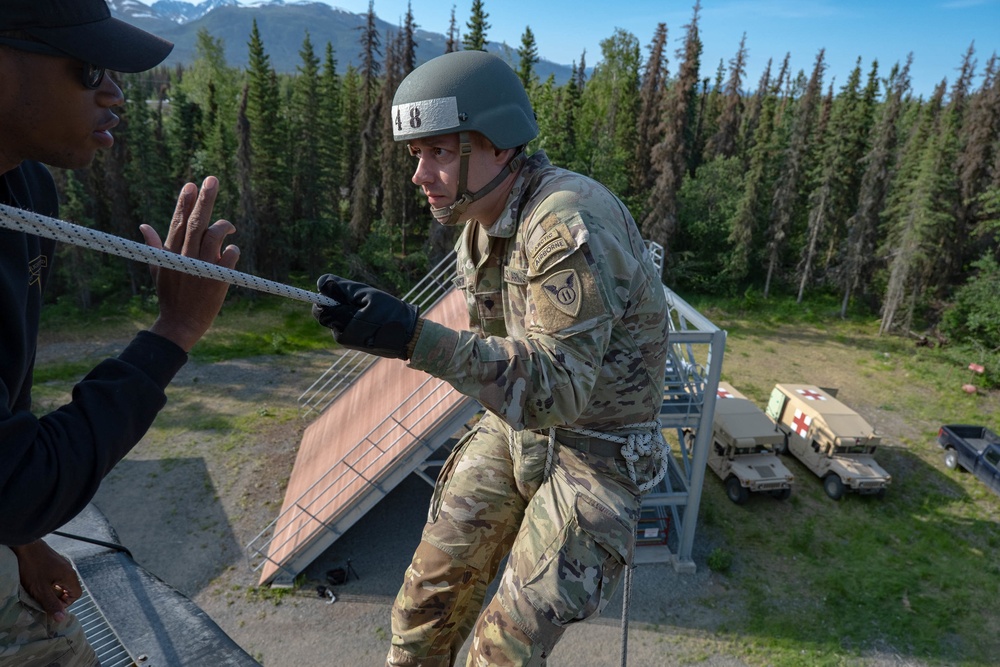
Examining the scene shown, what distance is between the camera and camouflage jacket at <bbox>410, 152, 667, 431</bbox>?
112 inches

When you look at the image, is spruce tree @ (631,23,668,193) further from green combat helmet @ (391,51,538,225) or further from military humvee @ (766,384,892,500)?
green combat helmet @ (391,51,538,225)

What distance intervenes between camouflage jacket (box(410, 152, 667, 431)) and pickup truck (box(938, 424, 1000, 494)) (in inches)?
725

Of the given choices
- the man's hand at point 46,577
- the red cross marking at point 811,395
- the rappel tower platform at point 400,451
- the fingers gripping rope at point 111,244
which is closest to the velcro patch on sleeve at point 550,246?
the fingers gripping rope at point 111,244

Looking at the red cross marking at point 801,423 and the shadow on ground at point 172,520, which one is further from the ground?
the red cross marking at point 801,423

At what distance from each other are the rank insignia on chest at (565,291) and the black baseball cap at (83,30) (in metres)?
1.78

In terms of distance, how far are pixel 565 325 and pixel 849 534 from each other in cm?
1460

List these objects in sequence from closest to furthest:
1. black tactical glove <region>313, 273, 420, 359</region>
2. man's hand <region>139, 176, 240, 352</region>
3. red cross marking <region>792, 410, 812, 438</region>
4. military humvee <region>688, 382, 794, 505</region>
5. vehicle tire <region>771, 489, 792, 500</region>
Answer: man's hand <region>139, 176, 240, 352</region> → black tactical glove <region>313, 273, 420, 359</region> → military humvee <region>688, 382, 794, 505</region> → vehicle tire <region>771, 489, 792, 500</region> → red cross marking <region>792, 410, 812, 438</region>

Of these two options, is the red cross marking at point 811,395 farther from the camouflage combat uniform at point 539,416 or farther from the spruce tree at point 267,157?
the spruce tree at point 267,157

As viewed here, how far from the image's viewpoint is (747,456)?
15.2 meters

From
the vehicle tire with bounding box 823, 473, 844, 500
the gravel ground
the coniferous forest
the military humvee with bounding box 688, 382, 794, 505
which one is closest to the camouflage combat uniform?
the gravel ground

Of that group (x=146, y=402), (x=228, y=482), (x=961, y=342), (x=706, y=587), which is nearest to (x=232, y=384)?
(x=228, y=482)

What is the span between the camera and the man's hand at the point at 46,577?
290 centimetres

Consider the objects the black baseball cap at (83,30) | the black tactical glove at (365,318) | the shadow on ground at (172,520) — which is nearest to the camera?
the black baseball cap at (83,30)

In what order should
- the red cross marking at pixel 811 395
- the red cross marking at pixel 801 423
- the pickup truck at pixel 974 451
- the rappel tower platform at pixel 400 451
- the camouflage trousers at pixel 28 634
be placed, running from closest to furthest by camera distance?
1. the camouflage trousers at pixel 28 634
2. the rappel tower platform at pixel 400 451
3. the red cross marking at pixel 801 423
4. the pickup truck at pixel 974 451
5. the red cross marking at pixel 811 395
